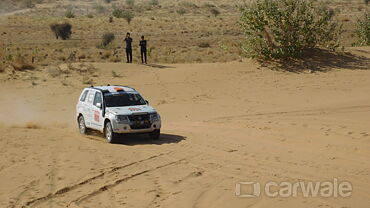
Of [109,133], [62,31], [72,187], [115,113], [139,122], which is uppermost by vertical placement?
[62,31]

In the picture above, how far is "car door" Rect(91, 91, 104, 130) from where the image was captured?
18578 millimetres

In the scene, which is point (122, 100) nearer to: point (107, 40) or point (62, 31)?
point (107, 40)

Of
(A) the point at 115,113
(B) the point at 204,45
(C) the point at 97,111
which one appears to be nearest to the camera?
(A) the point at 115,113

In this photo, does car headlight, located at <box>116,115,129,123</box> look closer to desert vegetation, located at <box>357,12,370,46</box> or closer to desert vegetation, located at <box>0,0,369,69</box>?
desert vegetation, located at <box>0,0,369,69</box>

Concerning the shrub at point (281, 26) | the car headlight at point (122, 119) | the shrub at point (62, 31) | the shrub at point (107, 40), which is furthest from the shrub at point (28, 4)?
the car headlight at point (122, 119)

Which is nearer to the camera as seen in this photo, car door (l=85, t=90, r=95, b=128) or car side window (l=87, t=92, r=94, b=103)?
car door (l=85, t=90, r=95, b=128)

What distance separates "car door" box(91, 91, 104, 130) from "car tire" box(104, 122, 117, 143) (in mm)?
337

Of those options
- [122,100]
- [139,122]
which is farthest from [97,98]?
[139,122]

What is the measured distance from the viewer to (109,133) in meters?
18.0

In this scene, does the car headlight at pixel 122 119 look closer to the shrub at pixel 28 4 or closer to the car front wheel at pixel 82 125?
the car front wheel at pixel 82 125

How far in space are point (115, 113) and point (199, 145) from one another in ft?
8.72

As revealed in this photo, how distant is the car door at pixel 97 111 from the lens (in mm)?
18578

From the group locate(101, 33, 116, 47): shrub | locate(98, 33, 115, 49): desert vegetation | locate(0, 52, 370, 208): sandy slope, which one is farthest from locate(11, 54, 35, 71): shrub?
locate(101, 33, 116, 47): shrub

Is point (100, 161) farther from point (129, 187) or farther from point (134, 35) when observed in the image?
point (134, 35)
